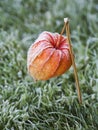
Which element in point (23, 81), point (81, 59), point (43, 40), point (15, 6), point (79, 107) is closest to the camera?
point (43, 40)

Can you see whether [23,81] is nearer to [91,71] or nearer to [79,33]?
[91,71]

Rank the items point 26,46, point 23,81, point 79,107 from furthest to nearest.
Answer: point 26,46, point 23,81, point 79,107

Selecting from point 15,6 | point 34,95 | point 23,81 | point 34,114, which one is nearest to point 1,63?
point 23,81

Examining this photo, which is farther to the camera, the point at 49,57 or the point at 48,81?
the point at 48,81
